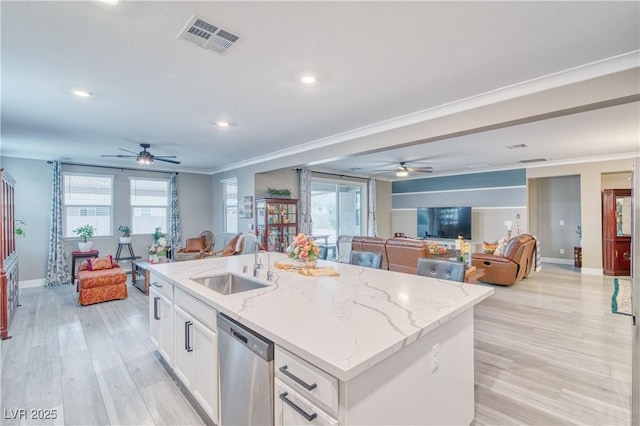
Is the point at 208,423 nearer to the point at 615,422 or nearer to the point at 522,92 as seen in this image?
the point at 615,422

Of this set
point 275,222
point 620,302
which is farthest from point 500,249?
point 275,222

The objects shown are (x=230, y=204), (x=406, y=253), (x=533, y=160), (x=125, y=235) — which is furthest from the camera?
(x=230, y=204)

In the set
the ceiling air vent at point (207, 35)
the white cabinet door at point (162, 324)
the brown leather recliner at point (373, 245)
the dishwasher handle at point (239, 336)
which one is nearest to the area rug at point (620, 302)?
the dishwasher handle at point (239, 336)

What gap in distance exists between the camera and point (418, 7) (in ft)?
5.85

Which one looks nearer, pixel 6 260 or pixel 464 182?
pixel 6 260

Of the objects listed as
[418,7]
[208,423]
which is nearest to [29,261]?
[208,423]

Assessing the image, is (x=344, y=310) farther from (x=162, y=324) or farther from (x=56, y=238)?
(x=56, y=238)

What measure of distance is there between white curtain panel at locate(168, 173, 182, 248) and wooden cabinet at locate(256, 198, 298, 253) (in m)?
2.53

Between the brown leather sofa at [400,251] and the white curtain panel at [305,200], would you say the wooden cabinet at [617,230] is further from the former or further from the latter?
the white curtain panel at [305,200]

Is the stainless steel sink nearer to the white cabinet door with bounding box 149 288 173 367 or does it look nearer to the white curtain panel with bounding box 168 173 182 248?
the white cabinet door with bounding box 149 288 173 367

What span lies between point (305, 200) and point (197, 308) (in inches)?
221

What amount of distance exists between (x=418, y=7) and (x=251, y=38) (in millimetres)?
1115

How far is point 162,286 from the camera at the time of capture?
273 centimetres

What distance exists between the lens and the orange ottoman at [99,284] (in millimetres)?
4699
